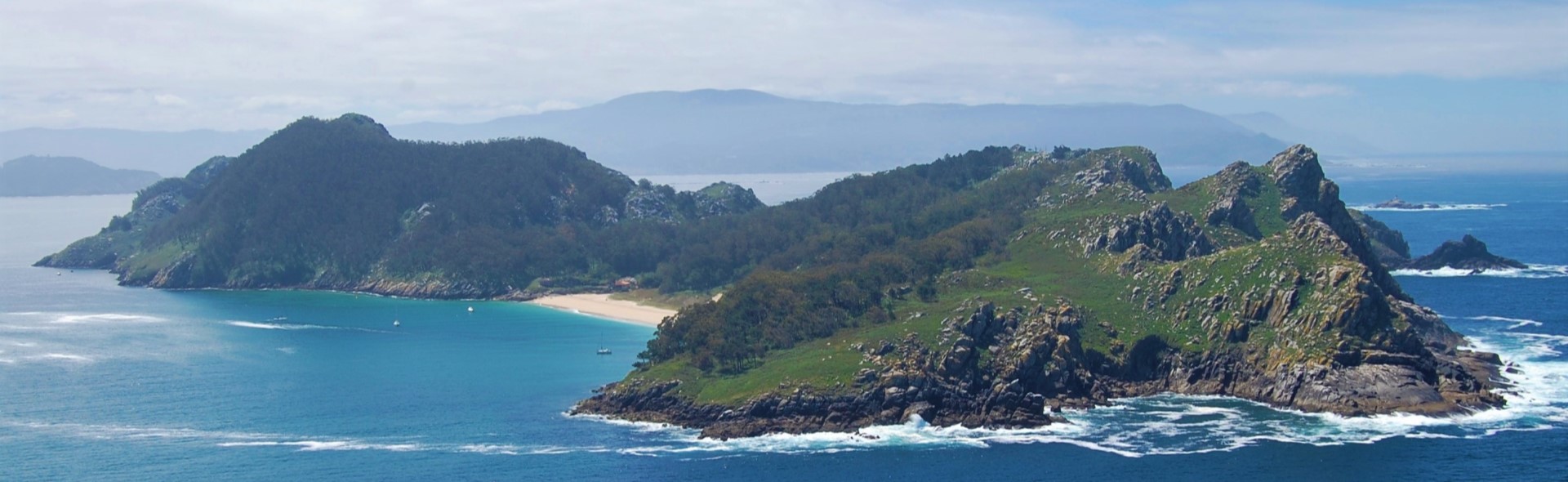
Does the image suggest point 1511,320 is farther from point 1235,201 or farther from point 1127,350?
point 1127,350

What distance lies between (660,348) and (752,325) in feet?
30.4

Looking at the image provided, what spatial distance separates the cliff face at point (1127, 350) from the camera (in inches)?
4914

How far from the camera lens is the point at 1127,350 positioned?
139m

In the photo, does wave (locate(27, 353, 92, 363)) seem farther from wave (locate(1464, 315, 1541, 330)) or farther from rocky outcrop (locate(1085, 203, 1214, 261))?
wave (locate(1464, 315, 1541, 330))

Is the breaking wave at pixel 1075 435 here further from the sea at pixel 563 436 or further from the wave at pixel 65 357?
the wave at pixel 65 357

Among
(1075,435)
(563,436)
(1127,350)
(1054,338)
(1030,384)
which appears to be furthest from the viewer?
(1127,350)

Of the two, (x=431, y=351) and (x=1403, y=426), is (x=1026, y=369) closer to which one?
(x=1403, y=426)

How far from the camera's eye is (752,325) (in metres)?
146

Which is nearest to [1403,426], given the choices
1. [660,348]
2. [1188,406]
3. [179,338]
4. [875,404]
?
[1188,406]

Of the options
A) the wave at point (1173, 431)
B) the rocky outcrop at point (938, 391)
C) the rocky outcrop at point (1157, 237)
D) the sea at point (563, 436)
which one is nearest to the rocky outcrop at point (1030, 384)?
the rocky outcrop at point (938, 391)

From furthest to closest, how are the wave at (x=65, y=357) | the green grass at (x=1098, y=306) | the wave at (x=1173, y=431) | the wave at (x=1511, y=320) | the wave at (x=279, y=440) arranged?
the wave at (x=1511, y=320) < the wave at (x=65, y=357) < the green grass at (x=1098, y=306) < the wave at (x=279, y=440) < the wave at (x=1173, y=431)

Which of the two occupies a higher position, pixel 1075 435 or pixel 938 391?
pixel 938 391

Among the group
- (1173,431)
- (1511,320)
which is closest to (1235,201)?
(1511,320)

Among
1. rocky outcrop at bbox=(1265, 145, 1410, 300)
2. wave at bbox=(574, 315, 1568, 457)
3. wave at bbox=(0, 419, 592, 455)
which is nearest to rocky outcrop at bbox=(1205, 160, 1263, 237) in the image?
rocky outcrop at bbox=(1265, 145, 1410, 300)
